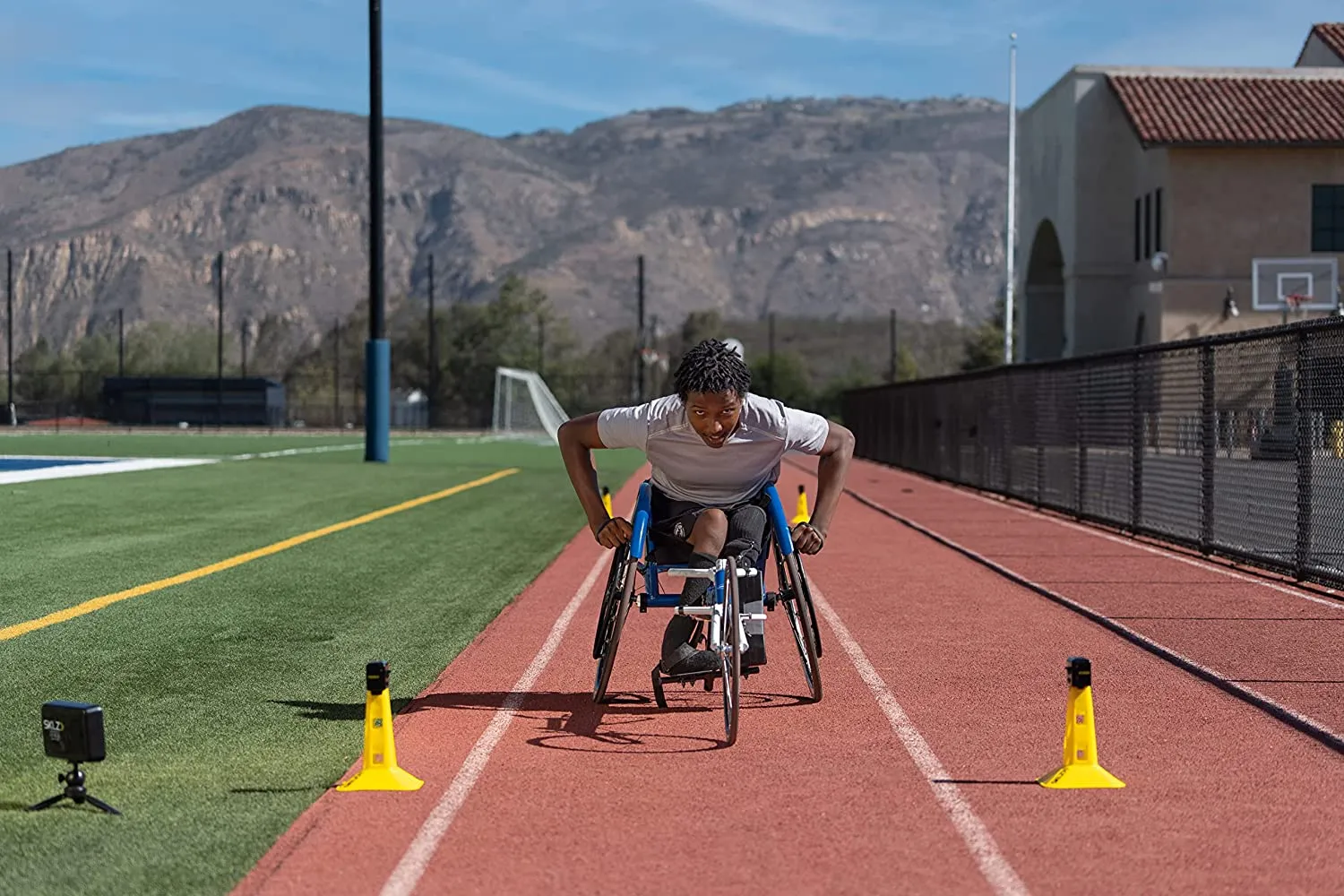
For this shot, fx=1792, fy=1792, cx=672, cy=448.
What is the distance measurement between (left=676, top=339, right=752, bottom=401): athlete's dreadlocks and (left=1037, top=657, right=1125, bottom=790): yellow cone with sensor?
6.70 ft

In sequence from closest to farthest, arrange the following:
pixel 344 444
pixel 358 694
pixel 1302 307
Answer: pixel 358 694 → pixel 1302 307 → pixel 344 444

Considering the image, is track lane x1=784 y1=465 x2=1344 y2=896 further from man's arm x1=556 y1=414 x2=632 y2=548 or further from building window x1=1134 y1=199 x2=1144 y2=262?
building window x1=1134 y1=199 x2=1144 y2=262

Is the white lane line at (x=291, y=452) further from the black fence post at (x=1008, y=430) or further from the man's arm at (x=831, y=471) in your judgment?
the man's arm at (x=831, y=471)

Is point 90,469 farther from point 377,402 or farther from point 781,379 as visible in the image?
point 781,379

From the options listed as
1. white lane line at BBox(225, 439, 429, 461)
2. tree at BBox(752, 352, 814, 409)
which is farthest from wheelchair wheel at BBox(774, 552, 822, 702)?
tree at BBox(752, 352, 814, 409)

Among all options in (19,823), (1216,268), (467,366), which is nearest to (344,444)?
(1216,268)

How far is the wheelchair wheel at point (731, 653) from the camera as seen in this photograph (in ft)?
25.3

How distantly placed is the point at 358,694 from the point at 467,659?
53.5 inches

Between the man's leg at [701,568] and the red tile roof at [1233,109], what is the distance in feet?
137

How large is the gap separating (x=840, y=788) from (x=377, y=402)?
32308mm

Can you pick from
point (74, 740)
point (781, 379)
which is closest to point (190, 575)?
point (74, 740)

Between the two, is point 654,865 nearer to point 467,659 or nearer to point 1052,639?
point 467,659

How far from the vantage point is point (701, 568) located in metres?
8.17

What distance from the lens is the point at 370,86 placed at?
125ft
